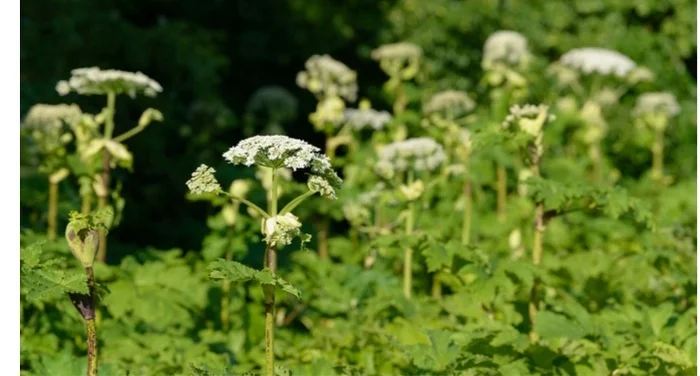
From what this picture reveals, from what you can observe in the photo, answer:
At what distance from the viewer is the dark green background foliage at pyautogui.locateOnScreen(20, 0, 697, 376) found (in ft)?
10.6

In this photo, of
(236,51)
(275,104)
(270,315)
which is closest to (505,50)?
(275,104)

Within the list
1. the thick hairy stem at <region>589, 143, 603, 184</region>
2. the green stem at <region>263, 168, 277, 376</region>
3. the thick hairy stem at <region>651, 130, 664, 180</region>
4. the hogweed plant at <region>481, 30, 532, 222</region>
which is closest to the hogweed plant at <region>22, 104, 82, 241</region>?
the green stem at <region>263, 168, 277, 376</region>

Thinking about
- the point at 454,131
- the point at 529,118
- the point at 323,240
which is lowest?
the point at 323,240

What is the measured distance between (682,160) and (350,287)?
4692 millimetres

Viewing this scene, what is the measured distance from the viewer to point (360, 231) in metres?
4.86

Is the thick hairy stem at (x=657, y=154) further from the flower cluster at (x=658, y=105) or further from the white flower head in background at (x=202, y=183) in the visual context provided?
the white flower head in background at (x=202, y=183)

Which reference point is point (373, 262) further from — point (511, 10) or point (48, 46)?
point (511, 10)

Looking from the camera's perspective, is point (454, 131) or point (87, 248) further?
point (454, 131)

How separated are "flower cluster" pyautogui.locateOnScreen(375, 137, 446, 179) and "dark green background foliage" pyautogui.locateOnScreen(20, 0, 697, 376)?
0.14 metres

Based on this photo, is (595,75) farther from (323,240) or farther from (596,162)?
(323,240)

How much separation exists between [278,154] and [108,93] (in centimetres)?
171

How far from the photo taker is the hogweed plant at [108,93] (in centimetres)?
365

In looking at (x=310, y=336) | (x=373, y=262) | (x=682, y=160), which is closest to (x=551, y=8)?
(x=682, y=160)
